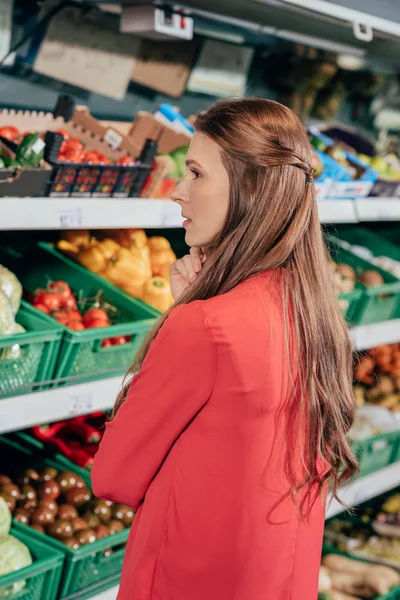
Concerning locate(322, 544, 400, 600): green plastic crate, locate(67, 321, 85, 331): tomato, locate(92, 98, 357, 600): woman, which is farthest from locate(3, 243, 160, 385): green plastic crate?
locate(322, 544, 400, 600): green plastic crate

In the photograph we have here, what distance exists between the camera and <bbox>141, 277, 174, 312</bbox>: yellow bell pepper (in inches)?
100

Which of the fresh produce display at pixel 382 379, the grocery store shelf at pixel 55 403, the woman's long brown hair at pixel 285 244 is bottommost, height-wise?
the fresh produce display at pixel 382 379

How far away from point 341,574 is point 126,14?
7.54 feet

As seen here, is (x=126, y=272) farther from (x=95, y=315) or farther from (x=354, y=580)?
(x=354, y=580)

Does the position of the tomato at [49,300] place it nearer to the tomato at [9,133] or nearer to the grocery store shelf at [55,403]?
the grocery store shelf at [55,403]

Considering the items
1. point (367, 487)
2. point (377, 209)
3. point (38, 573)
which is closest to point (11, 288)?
point (38, 573)

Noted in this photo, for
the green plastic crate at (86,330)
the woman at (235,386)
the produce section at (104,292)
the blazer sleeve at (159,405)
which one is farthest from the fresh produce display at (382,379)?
the blazer sleeve at (159,405)

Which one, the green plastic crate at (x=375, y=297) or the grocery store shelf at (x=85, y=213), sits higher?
the grocery store shelf at (x=85, y=213)

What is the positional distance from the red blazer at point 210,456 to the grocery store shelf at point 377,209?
1.65m

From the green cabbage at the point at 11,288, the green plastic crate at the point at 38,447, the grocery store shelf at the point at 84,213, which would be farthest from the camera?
the green plastic crate at the point at 38,447

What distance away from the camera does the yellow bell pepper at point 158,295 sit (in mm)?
2549

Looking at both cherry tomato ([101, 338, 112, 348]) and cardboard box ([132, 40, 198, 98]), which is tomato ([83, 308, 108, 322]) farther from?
cardboard box ([132, 40, 198, 98])

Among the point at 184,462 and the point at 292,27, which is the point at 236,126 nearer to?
the point at 184,462

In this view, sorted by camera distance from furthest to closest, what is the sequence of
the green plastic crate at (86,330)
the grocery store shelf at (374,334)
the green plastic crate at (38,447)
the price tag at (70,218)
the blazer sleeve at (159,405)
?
the grocery store shelf at (374,334)
the green plastic crate at (38,447)
the green plastic crate at (86,330)
the price tag at (70,218)
the blazer sleeve at (159,405)
